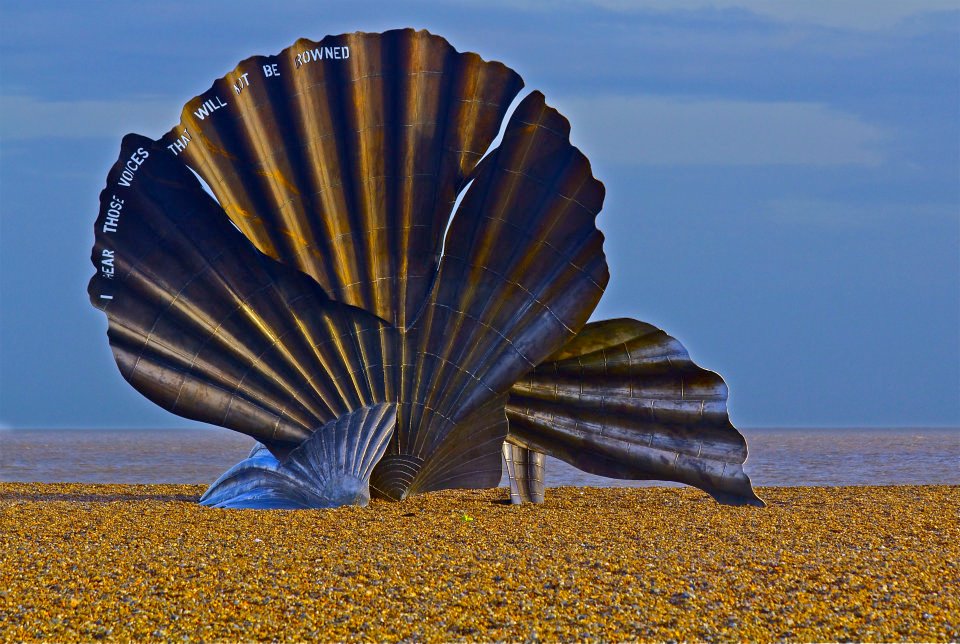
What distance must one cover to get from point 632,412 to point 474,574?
532 centimetres

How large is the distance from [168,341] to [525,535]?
13.6 feet

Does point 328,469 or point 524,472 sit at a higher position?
point 524,472

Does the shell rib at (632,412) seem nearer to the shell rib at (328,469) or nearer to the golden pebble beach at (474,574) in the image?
the golden pebble beach at (474,574)

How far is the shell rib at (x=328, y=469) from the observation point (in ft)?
37.6

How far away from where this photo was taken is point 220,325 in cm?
1178

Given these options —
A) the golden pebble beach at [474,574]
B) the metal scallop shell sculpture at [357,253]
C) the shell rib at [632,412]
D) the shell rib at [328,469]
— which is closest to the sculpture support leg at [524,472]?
the shell rib at [632,412]

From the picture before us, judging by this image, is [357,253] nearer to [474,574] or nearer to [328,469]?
[328,469]

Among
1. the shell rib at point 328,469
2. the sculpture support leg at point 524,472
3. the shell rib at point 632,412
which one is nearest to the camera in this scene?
the shell rib at point 328,469

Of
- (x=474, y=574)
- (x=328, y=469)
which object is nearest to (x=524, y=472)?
(x=328, y=469)

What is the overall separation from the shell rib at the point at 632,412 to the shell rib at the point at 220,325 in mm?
1672

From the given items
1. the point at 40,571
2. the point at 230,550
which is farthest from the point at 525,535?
the point at 40,571

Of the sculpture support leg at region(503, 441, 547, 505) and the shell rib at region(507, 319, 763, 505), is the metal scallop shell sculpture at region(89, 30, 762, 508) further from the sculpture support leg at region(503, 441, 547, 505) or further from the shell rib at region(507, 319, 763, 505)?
the sculpture support leg at region(503, 441, 547, 505)

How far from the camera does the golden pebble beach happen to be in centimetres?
616

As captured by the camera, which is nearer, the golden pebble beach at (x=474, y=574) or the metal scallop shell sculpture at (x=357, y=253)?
the golden pebble beach at (x=474, y=574)
